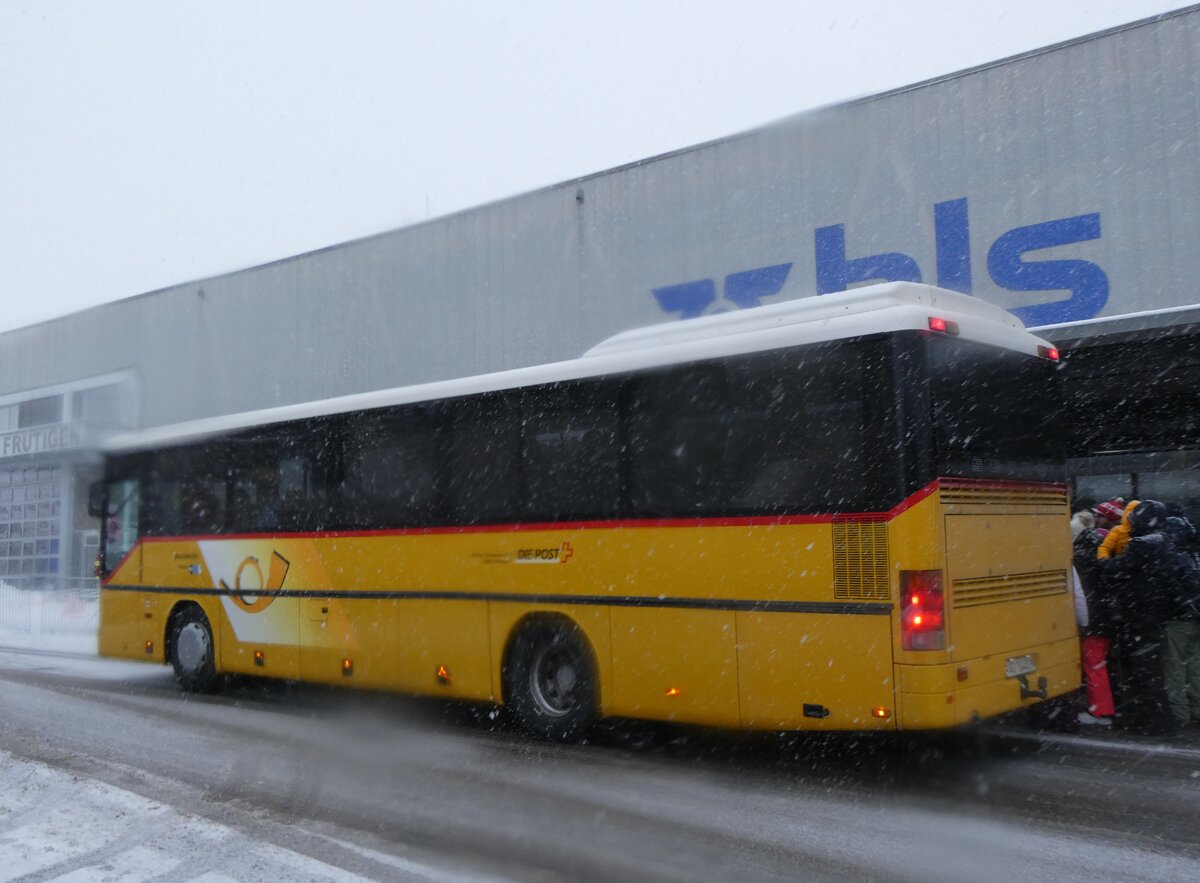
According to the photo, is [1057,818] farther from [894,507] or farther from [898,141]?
[898,141]

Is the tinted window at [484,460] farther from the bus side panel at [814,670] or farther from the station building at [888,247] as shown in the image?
the station building at [888,247]

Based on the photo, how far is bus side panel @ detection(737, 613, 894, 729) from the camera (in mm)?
7352

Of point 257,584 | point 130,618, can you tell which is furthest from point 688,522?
point 130,618

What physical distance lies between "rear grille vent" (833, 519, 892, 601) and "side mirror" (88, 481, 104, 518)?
10.8 metres

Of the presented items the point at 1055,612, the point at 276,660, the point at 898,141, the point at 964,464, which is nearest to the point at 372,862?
the point at 964,464

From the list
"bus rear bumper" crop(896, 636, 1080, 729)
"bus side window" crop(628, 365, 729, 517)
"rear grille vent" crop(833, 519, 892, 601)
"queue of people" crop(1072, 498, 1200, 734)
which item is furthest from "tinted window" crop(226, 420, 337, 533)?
"queue of people" crop(1072, 498, 1200, 734)

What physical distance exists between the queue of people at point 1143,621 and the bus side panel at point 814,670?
9.63 ft

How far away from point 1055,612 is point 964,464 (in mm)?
1868

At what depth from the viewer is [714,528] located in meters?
8.27

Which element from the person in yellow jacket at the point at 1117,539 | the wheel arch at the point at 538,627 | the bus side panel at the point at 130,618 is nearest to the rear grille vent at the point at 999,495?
the person in yellow jacket at the point at 1117,539

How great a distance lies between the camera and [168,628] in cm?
1359

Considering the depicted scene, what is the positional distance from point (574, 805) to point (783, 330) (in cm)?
361

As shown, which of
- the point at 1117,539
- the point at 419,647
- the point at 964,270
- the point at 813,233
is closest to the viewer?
the point at 1117,539

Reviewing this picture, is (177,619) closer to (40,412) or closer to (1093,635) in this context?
(1093,635)
